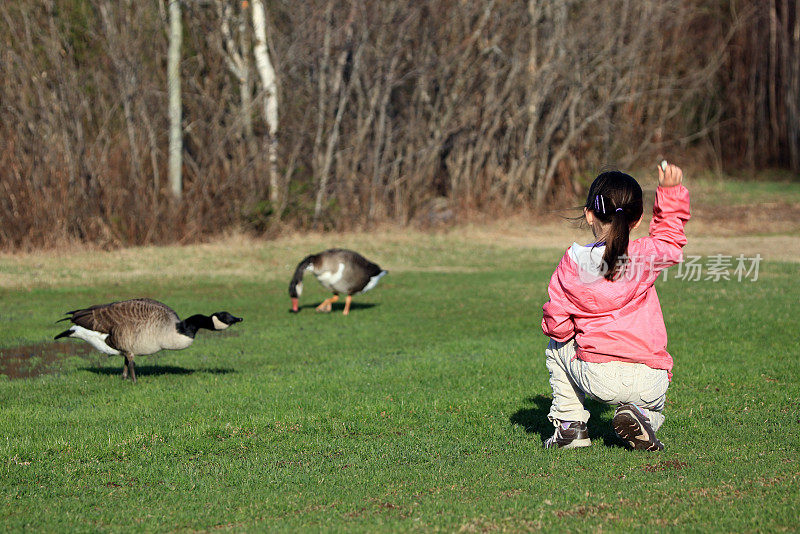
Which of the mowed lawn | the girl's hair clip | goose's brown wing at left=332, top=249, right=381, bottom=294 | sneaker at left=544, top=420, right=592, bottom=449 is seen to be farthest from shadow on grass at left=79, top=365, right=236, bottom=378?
the girl's hair clip

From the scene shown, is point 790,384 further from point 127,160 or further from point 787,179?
point 787,179

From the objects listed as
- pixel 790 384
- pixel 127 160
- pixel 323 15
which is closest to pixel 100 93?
pixel 127 160

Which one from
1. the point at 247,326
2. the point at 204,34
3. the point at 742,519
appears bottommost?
the point at 247,326

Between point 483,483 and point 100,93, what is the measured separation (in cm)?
1994

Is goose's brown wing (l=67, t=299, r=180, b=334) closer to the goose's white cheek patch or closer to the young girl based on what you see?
the goose's white cheek patch

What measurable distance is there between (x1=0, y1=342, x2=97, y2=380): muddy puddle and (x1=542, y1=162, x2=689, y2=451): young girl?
674 cm

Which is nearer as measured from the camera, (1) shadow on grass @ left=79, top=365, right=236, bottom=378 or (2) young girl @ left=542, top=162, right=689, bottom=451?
(2) young girl @ left=542, top=162, right=689, bottom=451

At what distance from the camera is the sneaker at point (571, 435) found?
636cm

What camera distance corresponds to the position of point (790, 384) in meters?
8.93

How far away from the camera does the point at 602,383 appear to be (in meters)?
5.92

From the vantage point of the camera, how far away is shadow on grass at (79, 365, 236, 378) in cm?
1028

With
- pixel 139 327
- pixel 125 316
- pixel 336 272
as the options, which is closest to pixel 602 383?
pixel 139 327

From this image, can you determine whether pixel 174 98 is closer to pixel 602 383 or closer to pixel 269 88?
pixel 269 88

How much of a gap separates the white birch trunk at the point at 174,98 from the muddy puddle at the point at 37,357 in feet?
38.8
